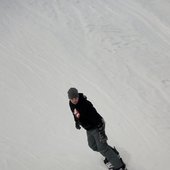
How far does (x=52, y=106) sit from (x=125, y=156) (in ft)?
7.52

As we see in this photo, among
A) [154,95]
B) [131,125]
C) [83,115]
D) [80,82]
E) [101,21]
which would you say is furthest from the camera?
[101,21]

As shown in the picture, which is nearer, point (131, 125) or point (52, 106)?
point (131, 125)

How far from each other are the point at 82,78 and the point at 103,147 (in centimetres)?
312

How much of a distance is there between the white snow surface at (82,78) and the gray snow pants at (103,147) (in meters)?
0.42

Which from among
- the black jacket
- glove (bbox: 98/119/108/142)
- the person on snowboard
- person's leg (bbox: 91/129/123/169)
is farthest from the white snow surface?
the black jacket

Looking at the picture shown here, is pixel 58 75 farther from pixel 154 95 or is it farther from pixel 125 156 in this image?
pixel 125 156

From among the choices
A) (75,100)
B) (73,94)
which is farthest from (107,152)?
(73,94)

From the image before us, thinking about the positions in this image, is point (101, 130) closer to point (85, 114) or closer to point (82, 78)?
point (85, 114)

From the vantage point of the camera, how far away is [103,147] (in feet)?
19.2

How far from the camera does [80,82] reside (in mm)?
8609

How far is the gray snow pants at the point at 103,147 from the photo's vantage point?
571cm

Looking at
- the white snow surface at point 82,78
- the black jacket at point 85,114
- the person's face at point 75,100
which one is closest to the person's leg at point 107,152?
the black jacket at point 85,114

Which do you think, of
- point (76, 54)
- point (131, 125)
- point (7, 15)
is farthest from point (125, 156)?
point (7, 15)

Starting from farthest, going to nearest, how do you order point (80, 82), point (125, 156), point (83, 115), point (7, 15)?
point (7, 15) → point (80, 82) → point (125, 156) → point (83, 115)
